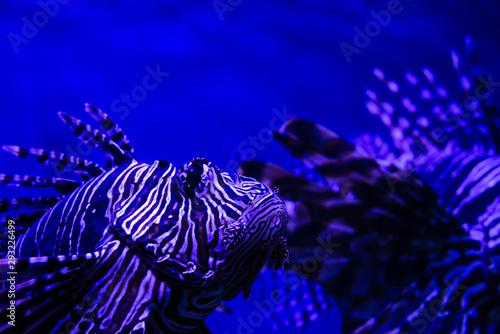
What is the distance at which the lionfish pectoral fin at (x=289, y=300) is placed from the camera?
10.0ft

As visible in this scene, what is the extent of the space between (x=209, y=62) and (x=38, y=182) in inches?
358

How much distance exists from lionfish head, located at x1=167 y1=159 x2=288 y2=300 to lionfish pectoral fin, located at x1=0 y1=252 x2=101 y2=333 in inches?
15.9

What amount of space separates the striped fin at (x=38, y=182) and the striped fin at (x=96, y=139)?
0.84ft

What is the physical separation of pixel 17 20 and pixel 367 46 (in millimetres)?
9095

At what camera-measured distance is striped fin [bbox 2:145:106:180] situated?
1887 mm

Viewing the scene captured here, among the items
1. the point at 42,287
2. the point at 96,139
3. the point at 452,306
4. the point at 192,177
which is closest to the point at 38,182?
the point at 96,139

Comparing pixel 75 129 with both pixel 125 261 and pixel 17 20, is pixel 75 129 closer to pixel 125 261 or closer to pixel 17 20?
pixel 125 261

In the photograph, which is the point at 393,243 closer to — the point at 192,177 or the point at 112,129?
the point at 192,177

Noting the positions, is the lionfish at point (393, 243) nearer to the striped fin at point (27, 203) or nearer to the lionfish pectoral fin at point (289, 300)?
Result: the lionfish pectoral fin at point (289, 300)

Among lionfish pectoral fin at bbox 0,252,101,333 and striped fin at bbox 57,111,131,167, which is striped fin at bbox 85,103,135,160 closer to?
striped fin at bbox 57,111,131,167

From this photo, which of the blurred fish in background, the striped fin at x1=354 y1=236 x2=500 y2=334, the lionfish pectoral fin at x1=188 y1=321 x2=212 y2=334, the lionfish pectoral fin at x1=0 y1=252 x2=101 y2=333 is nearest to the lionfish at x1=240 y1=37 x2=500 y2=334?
the striped fin at x1=354 y1=236 x2=500 y2=334

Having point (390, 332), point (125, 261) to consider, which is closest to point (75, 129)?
point (125, 261)

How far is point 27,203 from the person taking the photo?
196 cm

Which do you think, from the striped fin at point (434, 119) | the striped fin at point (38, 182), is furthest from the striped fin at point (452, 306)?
the striped fin at point (38, 182)
